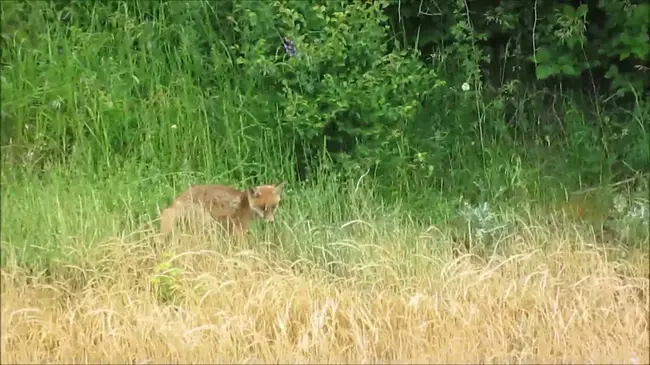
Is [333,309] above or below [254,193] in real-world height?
below

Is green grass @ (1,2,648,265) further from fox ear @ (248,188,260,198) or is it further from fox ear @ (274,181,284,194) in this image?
fox ear @ (248,188,260,198)

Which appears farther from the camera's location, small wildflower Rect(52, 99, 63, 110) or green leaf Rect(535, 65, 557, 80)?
green leaf Rect(535, 65, 557, 80)

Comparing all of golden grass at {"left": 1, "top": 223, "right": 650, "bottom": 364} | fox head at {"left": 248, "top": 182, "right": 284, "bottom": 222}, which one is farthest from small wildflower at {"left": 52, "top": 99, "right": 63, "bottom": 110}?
fox head at {"left": 248, "top": 182, "right": 284, "bottom": 222}

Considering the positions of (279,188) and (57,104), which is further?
(57,104)

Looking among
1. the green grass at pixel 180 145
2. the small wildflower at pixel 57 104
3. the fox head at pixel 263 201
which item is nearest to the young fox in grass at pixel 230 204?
the fox head at pixel 263 201

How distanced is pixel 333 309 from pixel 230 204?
3.67 ft

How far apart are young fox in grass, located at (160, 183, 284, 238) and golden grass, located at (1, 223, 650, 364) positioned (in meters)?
0.26

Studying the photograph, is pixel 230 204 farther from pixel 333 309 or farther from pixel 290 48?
pixel 290 48

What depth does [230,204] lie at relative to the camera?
5375mm

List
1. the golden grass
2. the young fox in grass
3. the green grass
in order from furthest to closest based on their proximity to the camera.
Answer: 1. the green grass
2. the young fox in grass
3. the golden grass

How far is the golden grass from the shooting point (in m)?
4.37

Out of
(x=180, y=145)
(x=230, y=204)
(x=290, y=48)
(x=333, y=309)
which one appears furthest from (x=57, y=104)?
(x=333, y=309)

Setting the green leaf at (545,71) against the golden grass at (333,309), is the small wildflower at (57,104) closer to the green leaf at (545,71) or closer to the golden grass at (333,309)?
the golden grass at (333,309)

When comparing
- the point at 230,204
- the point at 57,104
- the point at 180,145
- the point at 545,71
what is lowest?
the point at 230,204
